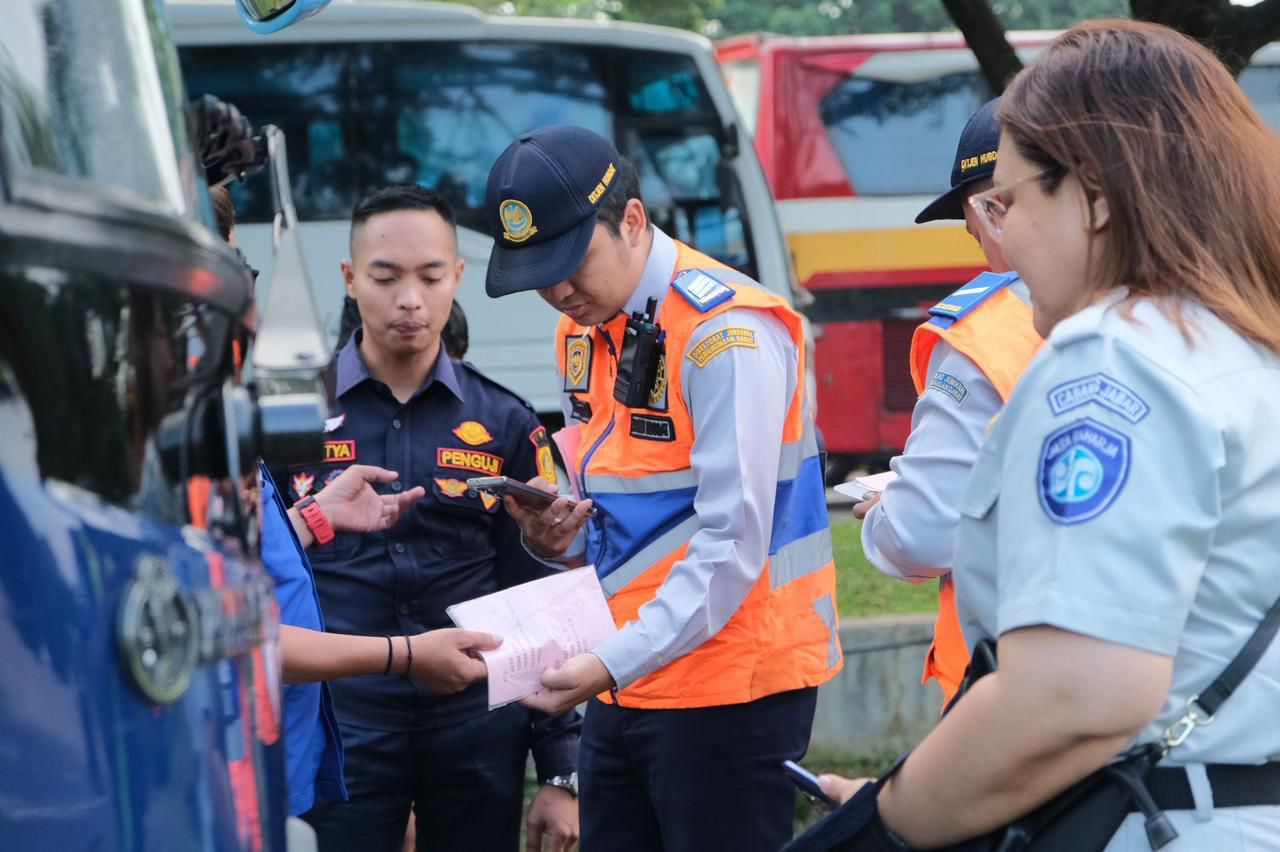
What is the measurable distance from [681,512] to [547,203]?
60 centimetres

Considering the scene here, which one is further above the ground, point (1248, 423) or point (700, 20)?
point (700, 20)

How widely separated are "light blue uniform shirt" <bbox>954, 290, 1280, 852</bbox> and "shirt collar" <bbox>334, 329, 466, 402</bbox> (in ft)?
6.20

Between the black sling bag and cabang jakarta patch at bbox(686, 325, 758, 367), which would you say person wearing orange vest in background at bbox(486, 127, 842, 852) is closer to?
cabang jakarta patch at bbox(686, 325, 758, 367)

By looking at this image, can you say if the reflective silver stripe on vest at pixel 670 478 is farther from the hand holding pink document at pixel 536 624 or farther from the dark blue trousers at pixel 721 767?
the dark blue trousers at pixel 721 767

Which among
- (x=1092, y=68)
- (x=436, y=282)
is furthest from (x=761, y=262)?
(x=1092, y=68)

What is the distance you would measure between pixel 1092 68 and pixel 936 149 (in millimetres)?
10490

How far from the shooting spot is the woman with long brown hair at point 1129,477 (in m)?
1.36

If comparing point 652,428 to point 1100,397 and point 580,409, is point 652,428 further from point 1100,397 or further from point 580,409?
Answer: point 1100,397

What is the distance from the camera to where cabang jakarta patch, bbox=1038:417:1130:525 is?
4.47 feet

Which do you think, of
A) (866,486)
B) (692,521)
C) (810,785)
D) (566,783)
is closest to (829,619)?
(866,486)

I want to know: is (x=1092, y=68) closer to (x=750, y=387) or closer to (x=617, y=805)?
(x=750, y=387)

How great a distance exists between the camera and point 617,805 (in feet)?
9.25

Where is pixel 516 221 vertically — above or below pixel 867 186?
above

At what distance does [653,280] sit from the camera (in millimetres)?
2727
